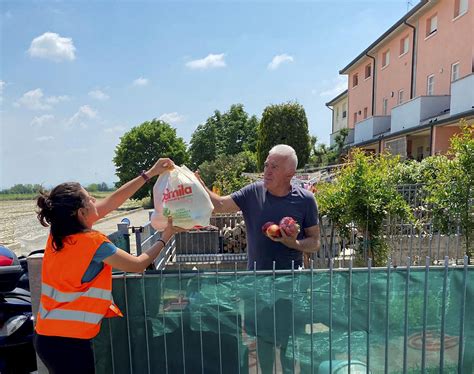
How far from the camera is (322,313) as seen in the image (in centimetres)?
205

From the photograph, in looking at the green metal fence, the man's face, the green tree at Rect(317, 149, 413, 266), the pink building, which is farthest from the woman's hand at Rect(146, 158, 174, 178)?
the pink building

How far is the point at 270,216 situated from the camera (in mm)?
2607

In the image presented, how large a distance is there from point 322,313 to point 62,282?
4.69 feet

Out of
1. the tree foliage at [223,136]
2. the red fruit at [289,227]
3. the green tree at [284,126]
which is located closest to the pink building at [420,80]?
the green tree at [284,126]

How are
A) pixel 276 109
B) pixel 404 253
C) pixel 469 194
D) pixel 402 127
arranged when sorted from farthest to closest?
pixel 276 109, pixel 402 127, pixel 404 253, pixel 469 194

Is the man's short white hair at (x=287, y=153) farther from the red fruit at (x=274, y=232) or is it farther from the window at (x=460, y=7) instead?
the window at (x=460, y=7)

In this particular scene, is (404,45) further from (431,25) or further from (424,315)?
(424,315)

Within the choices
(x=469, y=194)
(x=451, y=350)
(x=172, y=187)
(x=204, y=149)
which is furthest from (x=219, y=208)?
(x=204, y=149)

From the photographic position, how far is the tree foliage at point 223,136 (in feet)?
142

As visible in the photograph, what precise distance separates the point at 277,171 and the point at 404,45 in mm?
21323

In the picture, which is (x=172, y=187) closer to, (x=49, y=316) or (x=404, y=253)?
(x=49, y=316)

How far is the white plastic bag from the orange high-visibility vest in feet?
1.45

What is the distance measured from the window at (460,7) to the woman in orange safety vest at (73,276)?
17.8 meters

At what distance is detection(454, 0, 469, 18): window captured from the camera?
14477mm
